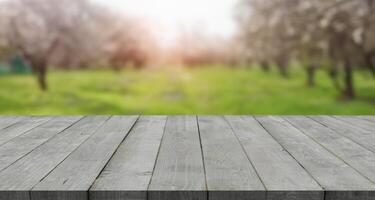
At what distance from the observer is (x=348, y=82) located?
15297 mm

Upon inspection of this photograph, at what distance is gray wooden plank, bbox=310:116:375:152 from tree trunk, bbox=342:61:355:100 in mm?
11865

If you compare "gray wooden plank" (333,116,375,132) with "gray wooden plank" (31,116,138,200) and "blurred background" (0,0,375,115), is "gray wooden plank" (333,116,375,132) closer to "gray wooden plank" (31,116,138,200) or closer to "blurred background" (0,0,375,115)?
"gray wooden plank" (31,116,138,200)

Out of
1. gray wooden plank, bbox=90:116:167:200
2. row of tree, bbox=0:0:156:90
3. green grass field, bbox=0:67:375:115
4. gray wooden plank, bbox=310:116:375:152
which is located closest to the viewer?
gray wooden plank, bbox=90:116:167:200

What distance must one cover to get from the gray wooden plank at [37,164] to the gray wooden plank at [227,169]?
71cm

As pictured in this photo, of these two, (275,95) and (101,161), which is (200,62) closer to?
(275,95)

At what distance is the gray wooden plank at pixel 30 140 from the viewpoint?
217 cm

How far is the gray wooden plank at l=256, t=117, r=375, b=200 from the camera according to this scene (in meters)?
1.61

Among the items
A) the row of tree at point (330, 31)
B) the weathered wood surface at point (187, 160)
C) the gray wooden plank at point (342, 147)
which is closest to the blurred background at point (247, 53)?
the row of tree at point (330, 31)

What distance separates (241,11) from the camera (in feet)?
87.4

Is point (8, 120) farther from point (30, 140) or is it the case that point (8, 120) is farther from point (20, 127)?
point (30, 140)

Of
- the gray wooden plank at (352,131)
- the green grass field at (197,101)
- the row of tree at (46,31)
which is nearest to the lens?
the gray wooden plank at (352,131)

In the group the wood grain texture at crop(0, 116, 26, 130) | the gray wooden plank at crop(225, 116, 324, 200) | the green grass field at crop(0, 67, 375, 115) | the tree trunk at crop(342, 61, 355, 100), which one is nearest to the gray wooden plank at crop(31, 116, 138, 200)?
the gray wooden plank at crop(225, 116, 324, 200)

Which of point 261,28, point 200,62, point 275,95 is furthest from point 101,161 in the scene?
point 200,62

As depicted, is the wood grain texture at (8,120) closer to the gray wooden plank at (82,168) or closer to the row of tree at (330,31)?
the gray wooden plank at (82,168)
